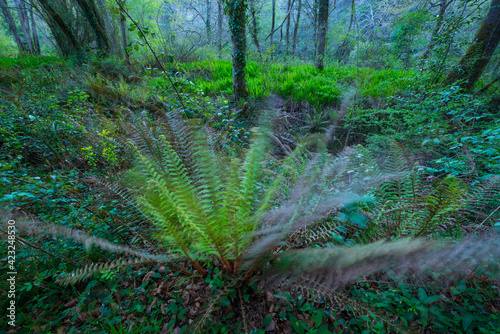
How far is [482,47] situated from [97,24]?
8383 millimetres

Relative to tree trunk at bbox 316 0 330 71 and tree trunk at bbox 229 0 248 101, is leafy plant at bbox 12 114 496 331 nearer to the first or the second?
tree trunk at bbox 229 0 248 101

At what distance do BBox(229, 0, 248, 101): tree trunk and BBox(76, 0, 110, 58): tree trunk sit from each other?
4.43 m

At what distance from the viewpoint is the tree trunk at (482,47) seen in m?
3.08

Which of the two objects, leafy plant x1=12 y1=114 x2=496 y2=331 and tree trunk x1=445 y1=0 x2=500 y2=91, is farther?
tree trunk x1=445 y1=0 x2=500 y2=91

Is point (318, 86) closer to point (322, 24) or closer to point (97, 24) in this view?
point (322, 24)

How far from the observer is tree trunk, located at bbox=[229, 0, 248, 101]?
307 centimetres

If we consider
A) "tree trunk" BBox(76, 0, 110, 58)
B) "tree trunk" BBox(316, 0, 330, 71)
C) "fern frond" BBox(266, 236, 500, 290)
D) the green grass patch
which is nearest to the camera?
"fern frond" BBox(266, 236, 500, 290)

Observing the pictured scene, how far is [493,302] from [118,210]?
2.08 meters

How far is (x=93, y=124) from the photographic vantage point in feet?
8.38

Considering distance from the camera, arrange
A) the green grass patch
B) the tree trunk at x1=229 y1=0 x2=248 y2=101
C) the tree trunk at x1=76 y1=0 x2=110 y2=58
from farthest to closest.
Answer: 1. the tree trunk at x1=76 y1=0 x2=110 y2=58
2. the green grass patch
3. the tree trunk at x1=229 y1=0 x2=248 y2=101

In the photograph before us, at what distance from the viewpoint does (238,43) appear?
3.27m

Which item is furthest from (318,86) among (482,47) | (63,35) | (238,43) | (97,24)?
(63,35)

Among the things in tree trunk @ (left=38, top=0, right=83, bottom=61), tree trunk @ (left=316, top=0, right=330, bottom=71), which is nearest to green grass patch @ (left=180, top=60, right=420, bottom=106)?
tree trunk @ (left=316, top=0, right=330, bottom=71)

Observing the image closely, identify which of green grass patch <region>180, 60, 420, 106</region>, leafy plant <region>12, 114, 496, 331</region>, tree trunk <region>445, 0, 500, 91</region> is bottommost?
leafy plant <region>12, 114, 496, 331</region>
